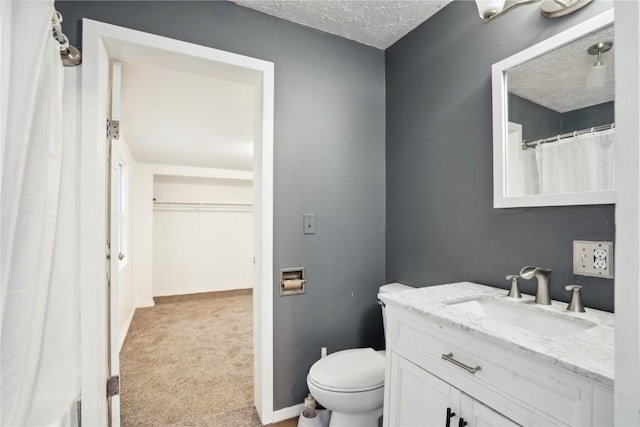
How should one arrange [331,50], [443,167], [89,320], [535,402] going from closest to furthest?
[535,402] → [89,320] → [443,167] → [331,50]

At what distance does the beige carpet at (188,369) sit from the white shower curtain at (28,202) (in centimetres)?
87

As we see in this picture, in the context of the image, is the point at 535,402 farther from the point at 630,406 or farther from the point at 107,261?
the point at 107,261

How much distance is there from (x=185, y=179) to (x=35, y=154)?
4.26m

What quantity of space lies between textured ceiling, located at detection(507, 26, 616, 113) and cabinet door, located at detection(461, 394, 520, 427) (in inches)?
42.1

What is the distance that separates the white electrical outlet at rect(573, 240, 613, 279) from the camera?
1016 mm

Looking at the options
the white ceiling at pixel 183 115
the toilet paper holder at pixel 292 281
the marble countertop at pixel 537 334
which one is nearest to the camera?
the marble countertop at pixel 537 334

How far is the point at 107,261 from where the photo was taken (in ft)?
4.78

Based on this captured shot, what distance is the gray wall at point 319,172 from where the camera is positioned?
1.69 m

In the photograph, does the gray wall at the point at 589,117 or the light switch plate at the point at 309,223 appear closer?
the gray wall at the point at 589,117

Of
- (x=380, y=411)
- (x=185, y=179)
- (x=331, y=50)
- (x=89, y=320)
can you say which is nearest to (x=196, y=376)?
(x=89, y=320)

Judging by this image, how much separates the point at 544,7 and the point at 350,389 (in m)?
1.79

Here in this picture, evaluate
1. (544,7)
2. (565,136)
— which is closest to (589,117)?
(565,136)

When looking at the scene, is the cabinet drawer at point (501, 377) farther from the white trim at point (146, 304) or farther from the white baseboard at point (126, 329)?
the white trim at point (146, 304)

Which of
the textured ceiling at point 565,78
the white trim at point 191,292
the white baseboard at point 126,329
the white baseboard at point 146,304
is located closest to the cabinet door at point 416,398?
the textured ceiling at point 565,78
